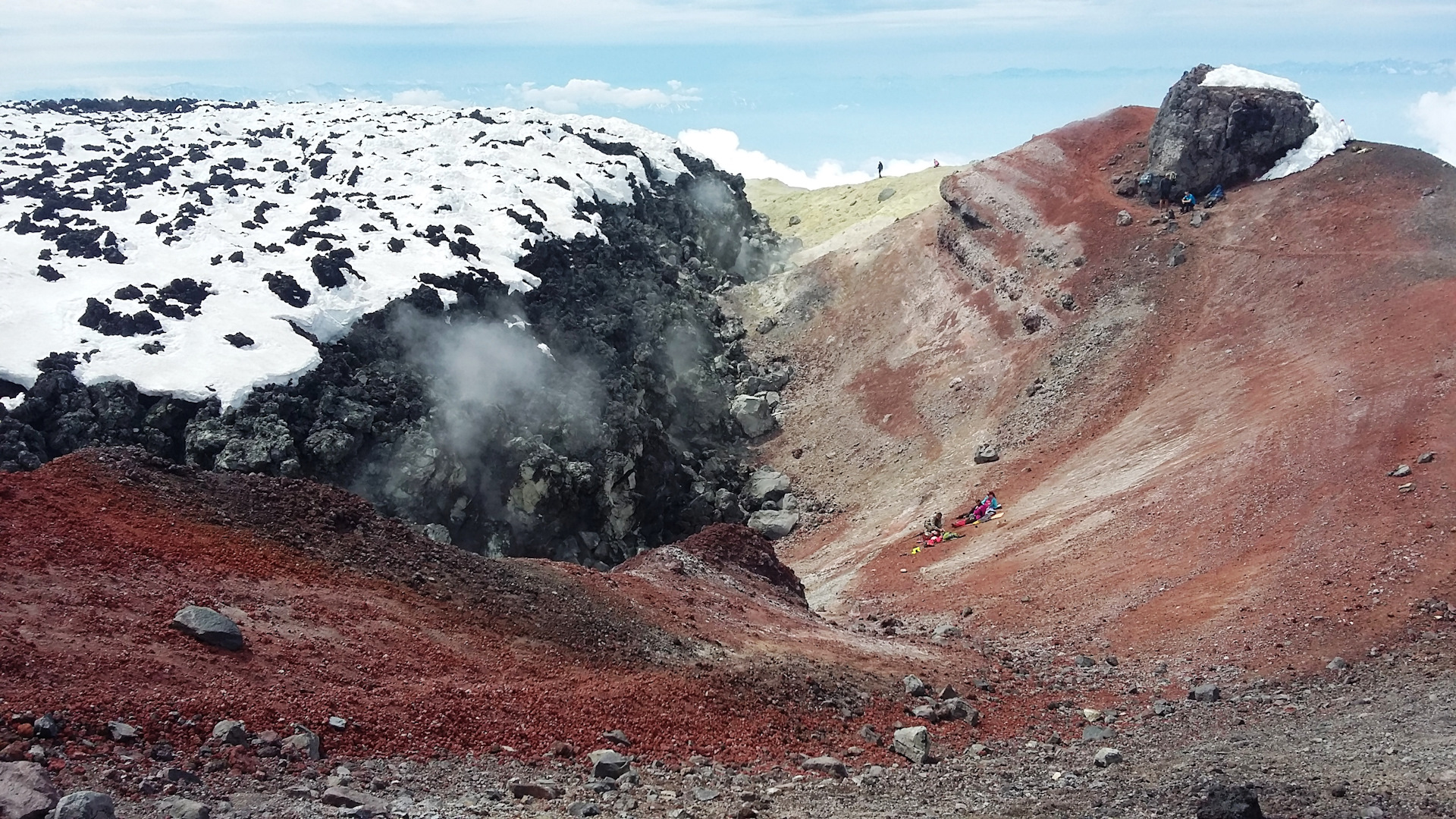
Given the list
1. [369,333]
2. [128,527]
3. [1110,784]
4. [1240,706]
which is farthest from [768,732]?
[369,333]

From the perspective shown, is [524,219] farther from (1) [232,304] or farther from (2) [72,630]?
(2) [72,630]

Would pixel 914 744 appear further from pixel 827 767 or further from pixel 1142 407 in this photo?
pixel 1142 407

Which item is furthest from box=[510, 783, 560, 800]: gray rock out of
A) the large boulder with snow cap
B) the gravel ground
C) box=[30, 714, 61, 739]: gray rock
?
the large boulder with snow cap

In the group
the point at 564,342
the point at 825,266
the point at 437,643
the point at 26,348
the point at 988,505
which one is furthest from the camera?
the point at 825,266

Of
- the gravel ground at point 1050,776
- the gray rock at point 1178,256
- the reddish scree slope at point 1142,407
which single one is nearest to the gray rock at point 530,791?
the gravel ground at point 1050,776

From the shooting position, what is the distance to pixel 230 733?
11820mm

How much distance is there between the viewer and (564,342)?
4569cm

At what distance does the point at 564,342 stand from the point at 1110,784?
3511cm

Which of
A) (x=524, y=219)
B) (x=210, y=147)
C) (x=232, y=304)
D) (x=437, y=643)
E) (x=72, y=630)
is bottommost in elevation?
(x=437, y=643)

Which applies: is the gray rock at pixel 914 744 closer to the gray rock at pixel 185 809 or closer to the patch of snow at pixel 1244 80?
the gray rock at pixel 185 809

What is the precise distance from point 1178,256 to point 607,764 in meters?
39.4

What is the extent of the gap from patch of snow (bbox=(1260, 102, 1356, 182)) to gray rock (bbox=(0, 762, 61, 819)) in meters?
50.2

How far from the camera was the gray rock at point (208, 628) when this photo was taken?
13570mm

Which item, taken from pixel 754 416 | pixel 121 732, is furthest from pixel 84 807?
pixel 754 416
